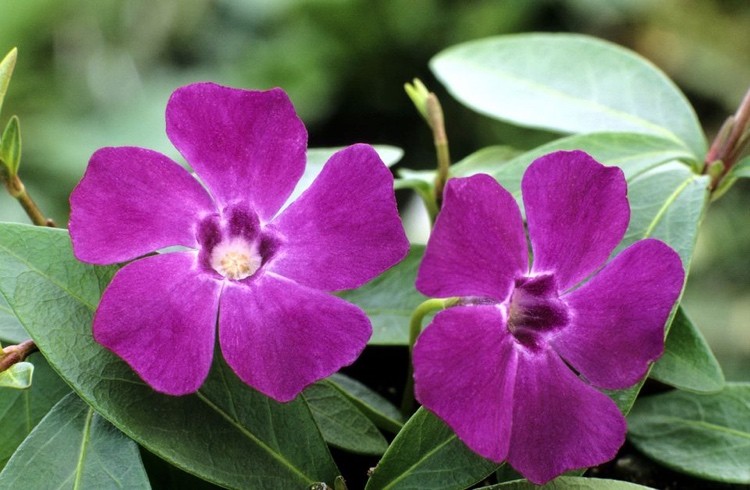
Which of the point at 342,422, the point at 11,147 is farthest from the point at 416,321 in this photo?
the point at 11,147

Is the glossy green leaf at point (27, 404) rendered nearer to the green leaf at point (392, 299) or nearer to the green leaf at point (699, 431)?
the green leaf at point (392, 299)

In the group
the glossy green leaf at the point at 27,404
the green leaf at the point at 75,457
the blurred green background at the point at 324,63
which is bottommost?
the blurred green background at the point at 324,63

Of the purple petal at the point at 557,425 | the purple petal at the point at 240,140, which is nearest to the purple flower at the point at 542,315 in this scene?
the purple petal at the point at 557,425

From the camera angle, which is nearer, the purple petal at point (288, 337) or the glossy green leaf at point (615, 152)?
the purple petal at point (288, 337)

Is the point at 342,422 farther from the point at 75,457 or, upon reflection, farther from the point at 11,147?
the point at 11,147

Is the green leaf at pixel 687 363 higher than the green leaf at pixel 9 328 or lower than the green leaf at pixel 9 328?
lower

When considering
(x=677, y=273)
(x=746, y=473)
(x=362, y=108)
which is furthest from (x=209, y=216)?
(x=362, y=108)

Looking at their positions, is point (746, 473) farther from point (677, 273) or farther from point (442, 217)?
point (442, 217)
